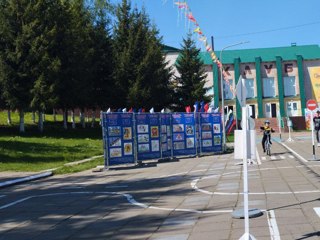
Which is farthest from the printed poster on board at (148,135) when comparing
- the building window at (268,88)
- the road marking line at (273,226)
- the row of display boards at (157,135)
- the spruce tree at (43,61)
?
the building window at (268,88)

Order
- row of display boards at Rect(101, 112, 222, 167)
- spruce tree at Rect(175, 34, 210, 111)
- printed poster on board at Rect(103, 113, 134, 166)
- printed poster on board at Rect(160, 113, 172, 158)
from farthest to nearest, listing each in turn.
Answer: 1. spruce tree at Rect(175, 34, 210, 111)
2. printed poster on board at Rect(160, 113, 172, 158)
3. row of display boards at Rect(101, 112, 222, 167)
4. printed poster on board at Rect(103, 113, 134, 166)

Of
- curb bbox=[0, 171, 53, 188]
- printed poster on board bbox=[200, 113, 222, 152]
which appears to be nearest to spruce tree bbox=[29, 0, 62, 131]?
printed poster on board bbox=[200, 113, 222, 152]

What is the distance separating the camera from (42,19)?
41000mm

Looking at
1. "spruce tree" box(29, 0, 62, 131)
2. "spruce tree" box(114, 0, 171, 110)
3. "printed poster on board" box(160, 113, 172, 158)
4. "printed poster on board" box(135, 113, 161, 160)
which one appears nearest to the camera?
"printed poster on board" box(135, 113, 161, 160)

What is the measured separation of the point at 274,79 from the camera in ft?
230

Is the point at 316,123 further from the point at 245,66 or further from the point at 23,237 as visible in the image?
the point at 245,66

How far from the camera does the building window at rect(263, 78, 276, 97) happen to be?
230 feet

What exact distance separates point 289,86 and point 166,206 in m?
62.7

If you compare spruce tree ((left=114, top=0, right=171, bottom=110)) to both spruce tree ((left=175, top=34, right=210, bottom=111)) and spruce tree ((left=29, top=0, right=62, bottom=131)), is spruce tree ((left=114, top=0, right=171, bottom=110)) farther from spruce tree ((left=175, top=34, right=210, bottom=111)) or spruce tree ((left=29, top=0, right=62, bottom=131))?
spruce tree ((left=29, top=0, right=62, bottom=131))

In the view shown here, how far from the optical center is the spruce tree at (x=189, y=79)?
55.8 meters

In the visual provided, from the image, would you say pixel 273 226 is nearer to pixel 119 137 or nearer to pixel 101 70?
pixel 119 137

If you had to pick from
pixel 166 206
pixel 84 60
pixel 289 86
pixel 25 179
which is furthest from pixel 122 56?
pixel 166 206

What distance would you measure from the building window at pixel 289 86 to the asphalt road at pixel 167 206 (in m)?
54.9

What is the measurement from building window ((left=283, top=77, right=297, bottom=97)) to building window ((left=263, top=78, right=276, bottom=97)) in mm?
1706
